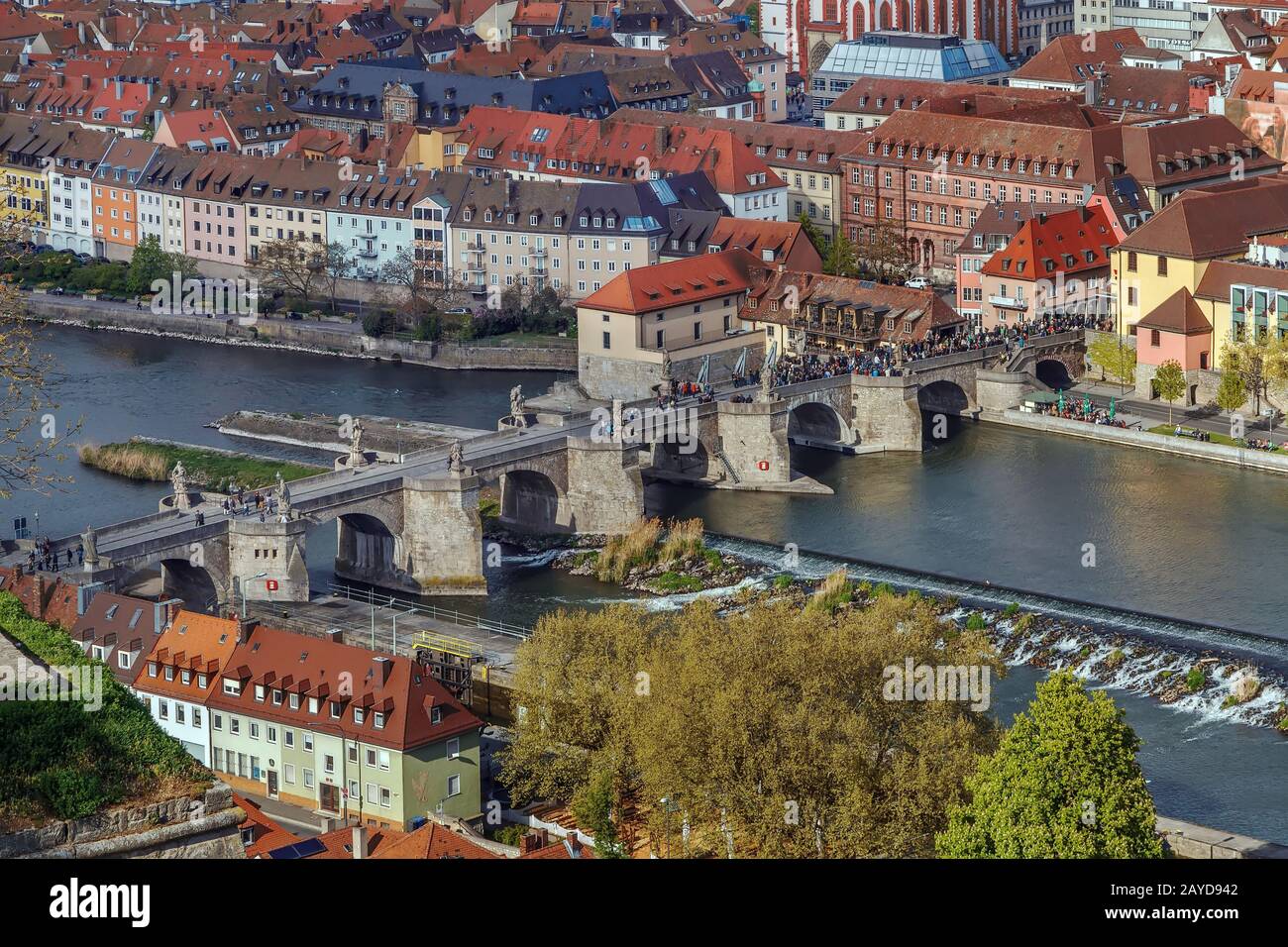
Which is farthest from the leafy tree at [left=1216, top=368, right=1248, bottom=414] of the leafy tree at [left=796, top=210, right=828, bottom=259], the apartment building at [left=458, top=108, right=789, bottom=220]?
the apartment building at [left=458, top=108, right=789, bottom=220]

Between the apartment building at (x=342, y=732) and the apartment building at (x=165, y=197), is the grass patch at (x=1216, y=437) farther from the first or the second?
the apartment building at (x=165, y=197)

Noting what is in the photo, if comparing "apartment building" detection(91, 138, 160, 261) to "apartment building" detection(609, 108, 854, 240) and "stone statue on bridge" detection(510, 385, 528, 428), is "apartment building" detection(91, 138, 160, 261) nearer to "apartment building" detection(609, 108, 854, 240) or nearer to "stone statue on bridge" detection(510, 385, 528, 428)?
"apartment building" detection(609, 108, 854, 240)

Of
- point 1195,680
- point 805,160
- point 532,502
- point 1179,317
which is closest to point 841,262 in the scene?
point 805,160

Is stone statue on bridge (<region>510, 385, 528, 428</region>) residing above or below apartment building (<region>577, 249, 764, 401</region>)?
below

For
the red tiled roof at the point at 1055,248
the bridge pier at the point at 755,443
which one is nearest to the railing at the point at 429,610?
the bridge pier at the point at 755,443
